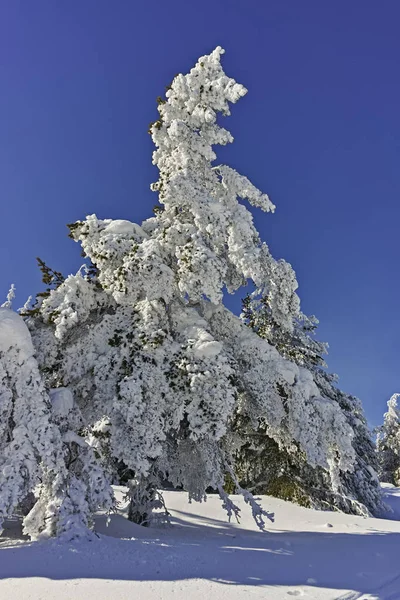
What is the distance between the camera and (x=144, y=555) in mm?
5746

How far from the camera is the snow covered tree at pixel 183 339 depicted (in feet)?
27.5

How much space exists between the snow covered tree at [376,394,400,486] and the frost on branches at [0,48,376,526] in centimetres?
2213

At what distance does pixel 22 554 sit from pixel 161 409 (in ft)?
11.4

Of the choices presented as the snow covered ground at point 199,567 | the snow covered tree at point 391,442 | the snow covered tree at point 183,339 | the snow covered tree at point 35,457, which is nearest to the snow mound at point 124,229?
the snow covered tree at point 183,339

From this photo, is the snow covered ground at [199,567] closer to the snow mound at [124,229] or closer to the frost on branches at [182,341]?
the frost on branches at [182,341]

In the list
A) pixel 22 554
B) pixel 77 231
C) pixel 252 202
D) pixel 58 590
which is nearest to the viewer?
pixel 58 590

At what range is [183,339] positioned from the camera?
9.59m

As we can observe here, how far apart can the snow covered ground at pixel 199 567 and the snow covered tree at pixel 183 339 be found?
1.50 metres

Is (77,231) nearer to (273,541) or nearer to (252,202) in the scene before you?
(252,202)

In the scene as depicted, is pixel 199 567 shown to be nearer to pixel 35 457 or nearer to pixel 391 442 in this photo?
pixel 35 457

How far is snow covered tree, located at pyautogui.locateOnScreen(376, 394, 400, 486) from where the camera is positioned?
30.1 m

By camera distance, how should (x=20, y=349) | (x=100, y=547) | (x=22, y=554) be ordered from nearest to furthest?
1. (x=22, y=554)
2. (x=100, y=547)
3. (x=20, y=349)

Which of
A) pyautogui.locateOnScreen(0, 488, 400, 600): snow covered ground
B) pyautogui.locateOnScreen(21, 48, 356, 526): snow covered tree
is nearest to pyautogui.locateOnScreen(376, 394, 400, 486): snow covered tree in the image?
pyautogui.locateOnScreen(21, 48, 356, 526): snow covered tree

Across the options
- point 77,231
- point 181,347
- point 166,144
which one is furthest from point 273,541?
point 166,144
